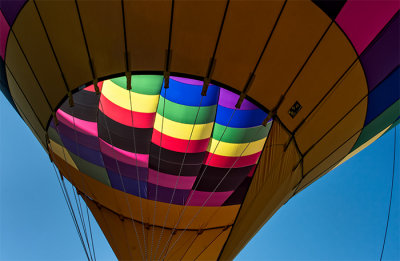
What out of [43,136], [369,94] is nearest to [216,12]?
[369,94]

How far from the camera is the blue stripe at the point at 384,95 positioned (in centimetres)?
342

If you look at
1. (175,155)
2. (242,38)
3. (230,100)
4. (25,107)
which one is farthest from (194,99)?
(25,107)

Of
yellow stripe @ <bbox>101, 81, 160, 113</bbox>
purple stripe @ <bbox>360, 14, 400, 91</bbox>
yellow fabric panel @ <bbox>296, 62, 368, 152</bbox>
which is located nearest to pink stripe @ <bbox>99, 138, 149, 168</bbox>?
yellow stripe @ <bbox>101, 81, 160, 113</bbox>

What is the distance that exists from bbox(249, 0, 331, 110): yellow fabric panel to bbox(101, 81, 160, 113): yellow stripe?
1669 mm

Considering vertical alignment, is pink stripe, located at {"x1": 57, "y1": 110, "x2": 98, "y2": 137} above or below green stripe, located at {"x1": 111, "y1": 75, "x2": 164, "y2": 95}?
below

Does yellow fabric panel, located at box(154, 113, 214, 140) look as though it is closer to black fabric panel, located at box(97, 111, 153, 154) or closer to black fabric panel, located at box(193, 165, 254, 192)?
black fabric panel, located at box(97, 111, 153, 154)

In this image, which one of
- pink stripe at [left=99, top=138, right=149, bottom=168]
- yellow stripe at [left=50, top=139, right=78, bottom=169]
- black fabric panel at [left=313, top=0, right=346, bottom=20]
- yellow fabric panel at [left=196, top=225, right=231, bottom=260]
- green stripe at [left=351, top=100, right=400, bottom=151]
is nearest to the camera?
black fabric panel at [left=313, top=0, right=346, bottom=20]

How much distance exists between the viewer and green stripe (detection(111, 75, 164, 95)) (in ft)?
13.7

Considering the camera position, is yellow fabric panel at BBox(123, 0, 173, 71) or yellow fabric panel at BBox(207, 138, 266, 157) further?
yellow fabric panel at BBox(207, 138, 266, 157)

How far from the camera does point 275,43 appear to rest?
3047 mm

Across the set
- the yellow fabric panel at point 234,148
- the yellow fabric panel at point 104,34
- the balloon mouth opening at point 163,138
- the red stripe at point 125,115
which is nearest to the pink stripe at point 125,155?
the balloon mouth opening at point 163,138

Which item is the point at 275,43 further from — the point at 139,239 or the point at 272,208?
the point at 139,239

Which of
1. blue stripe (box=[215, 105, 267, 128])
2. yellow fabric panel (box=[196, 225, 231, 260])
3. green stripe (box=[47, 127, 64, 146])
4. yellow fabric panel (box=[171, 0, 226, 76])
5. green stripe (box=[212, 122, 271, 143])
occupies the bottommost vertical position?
yellow fabric panel (box=[196, 225, 231, 260])

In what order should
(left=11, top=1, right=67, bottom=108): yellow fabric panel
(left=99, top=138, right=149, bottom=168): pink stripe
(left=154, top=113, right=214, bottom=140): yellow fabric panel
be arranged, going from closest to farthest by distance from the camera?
(left=11, top=1, right=67, bottom=108): yellow fabric panel, (left=154, top=113, right=214, bottom=140): yellow fabric panel, (left=99, top=138, right=149, bottom=168): pink stripe
